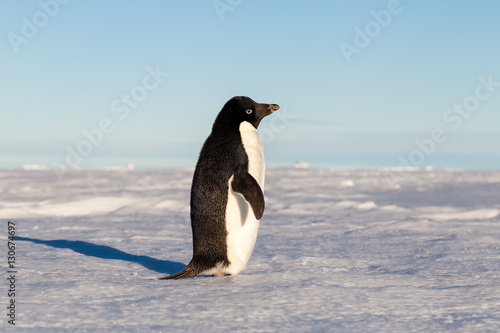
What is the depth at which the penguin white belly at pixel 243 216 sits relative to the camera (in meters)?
3.34

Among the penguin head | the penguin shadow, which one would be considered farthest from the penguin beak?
the penguin shadow

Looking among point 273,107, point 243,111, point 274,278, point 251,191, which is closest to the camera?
point 274,278

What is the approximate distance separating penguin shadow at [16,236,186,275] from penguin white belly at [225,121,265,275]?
0.61 metres

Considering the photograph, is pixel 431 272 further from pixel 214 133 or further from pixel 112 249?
pixel 112 249

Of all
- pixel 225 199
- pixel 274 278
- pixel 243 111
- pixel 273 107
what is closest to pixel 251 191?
pixel 225 199

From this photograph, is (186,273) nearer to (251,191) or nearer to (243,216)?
(243,216)

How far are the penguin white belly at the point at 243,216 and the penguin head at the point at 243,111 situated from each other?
5 cm

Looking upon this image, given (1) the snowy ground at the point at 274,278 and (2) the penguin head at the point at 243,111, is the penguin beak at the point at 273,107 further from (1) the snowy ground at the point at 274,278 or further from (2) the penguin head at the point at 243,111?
(1) the snowy ground at the point at 274,278

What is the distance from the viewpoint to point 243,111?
11.4ft

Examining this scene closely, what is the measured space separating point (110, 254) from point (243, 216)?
1.66 m

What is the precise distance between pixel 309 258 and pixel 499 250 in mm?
1922

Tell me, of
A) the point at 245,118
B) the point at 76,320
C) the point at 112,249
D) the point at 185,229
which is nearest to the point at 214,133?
the point at 245,118

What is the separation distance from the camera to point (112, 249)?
476 cm

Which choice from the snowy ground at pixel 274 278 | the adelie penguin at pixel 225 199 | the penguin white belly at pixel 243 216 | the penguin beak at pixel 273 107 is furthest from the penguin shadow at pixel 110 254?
the penguin beak at pixel 273 107
